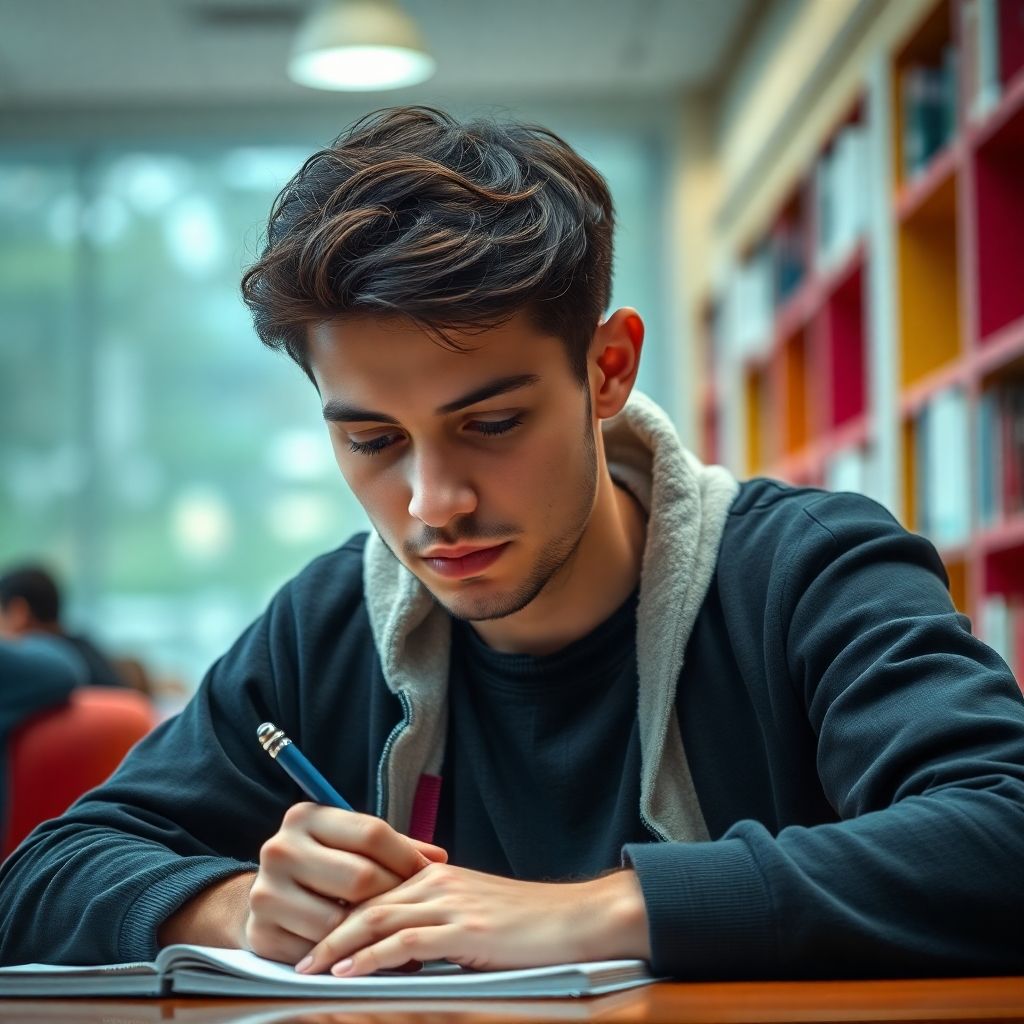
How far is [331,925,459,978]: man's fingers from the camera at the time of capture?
90cm

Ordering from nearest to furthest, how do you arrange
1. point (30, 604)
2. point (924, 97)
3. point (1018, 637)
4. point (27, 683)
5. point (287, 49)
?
point (27, 683), point (1018, 637), point (924, 97), point (30, 604), point (287, 49)

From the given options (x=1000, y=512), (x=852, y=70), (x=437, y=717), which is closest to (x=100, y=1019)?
(x=437, y=717)

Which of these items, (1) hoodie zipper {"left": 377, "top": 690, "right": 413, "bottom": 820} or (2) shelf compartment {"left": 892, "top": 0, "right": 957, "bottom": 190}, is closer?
(1) hoodie zipper {"left": 377, "top": 690, "right": 413, "bottom": 820}

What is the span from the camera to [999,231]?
10.3 ft

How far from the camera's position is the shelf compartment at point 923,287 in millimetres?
3848

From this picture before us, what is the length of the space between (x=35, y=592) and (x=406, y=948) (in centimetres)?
421

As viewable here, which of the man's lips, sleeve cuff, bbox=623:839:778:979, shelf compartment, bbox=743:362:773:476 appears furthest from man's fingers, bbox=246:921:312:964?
shelf compartment, bbox=743:362:773:476

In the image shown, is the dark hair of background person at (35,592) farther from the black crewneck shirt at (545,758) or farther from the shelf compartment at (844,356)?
the black crewneck shirt at (545,758)

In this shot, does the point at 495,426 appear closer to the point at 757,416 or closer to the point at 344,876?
the point at 344,876

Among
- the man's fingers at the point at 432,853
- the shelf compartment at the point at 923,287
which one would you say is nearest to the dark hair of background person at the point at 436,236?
the man's fingers at the point at 432,853

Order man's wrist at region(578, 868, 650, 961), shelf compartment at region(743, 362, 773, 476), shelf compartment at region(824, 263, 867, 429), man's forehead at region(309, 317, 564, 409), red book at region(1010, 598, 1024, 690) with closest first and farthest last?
man's wrist at region(578, 868, 650, 961), man's forehead at region(309, 317, 564, 409), red book at region(1010, 598, 1024, 690), shelf compartment at region(824, 263, 867, 429), shelf compartment at region(743, 362, 773, 476)

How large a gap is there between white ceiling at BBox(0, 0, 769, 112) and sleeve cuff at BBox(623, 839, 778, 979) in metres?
5.38

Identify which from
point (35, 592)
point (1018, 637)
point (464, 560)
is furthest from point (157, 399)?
point (464, 560)

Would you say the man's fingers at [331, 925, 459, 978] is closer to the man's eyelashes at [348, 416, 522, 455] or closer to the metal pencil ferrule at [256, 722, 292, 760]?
the metal pencil ferrule at [256, 722, 292, 760]
